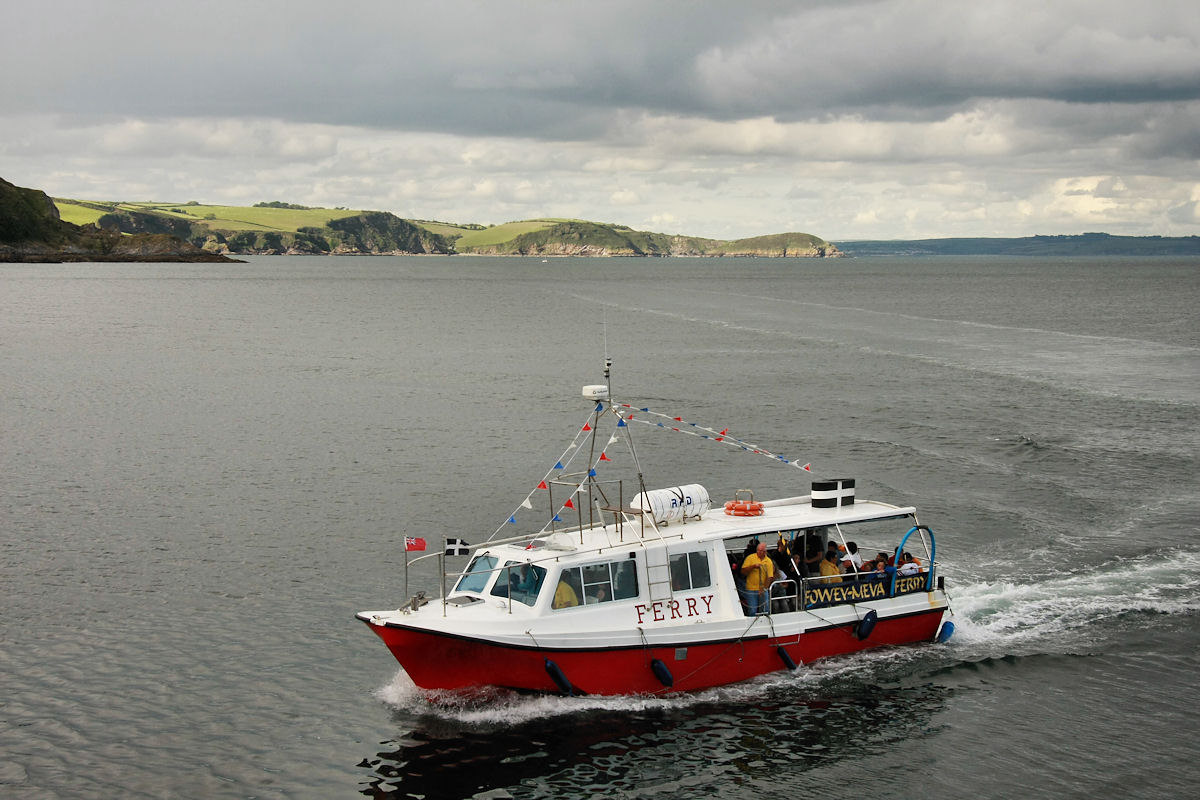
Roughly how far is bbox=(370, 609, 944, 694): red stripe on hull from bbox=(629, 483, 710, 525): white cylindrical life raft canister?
3.01m

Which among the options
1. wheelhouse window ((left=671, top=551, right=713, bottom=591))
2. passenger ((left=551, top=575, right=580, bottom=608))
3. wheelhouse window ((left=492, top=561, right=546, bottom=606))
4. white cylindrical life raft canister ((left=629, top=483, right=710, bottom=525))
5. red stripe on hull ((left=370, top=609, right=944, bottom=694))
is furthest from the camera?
white cylindrical life raft canister ((left=629, top=483, right=710, bottom=525))

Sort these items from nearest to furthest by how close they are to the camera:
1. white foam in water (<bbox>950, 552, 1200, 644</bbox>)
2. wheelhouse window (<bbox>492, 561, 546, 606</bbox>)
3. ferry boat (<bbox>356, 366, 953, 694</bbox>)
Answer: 1. ferry boat (<bbox>356, 366, 953, 694</bbox>)
2. wheelhouse window (<bbox>492, 561, 546, 606</bbox>)
3. white foam in water (<bbox>950, 552, 1200, 644</bbox>)

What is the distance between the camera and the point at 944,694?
23281 mm

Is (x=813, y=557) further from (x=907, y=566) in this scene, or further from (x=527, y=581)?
(x=527, y=581)

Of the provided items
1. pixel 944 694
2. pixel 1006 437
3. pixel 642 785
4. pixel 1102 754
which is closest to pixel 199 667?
pixel 642 785

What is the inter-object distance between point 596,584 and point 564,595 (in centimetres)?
75

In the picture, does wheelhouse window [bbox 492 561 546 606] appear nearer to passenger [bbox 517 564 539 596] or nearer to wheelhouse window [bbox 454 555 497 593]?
passenger [bbox 517 564 539 596]

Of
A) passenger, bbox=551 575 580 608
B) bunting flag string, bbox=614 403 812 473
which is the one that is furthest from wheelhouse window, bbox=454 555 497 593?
bunting flag string, bbox=614 403 812 473

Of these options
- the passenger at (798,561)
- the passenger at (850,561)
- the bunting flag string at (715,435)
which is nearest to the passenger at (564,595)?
the bunting flag string at (715,435)

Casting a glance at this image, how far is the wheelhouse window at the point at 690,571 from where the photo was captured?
2273 cm

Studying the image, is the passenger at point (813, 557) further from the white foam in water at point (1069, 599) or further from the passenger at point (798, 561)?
the white foam in water at point (1069, 599)

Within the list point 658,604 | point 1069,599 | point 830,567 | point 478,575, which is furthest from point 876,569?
point 478,575

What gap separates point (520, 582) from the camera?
2212 cm

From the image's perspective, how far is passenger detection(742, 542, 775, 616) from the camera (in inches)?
915
